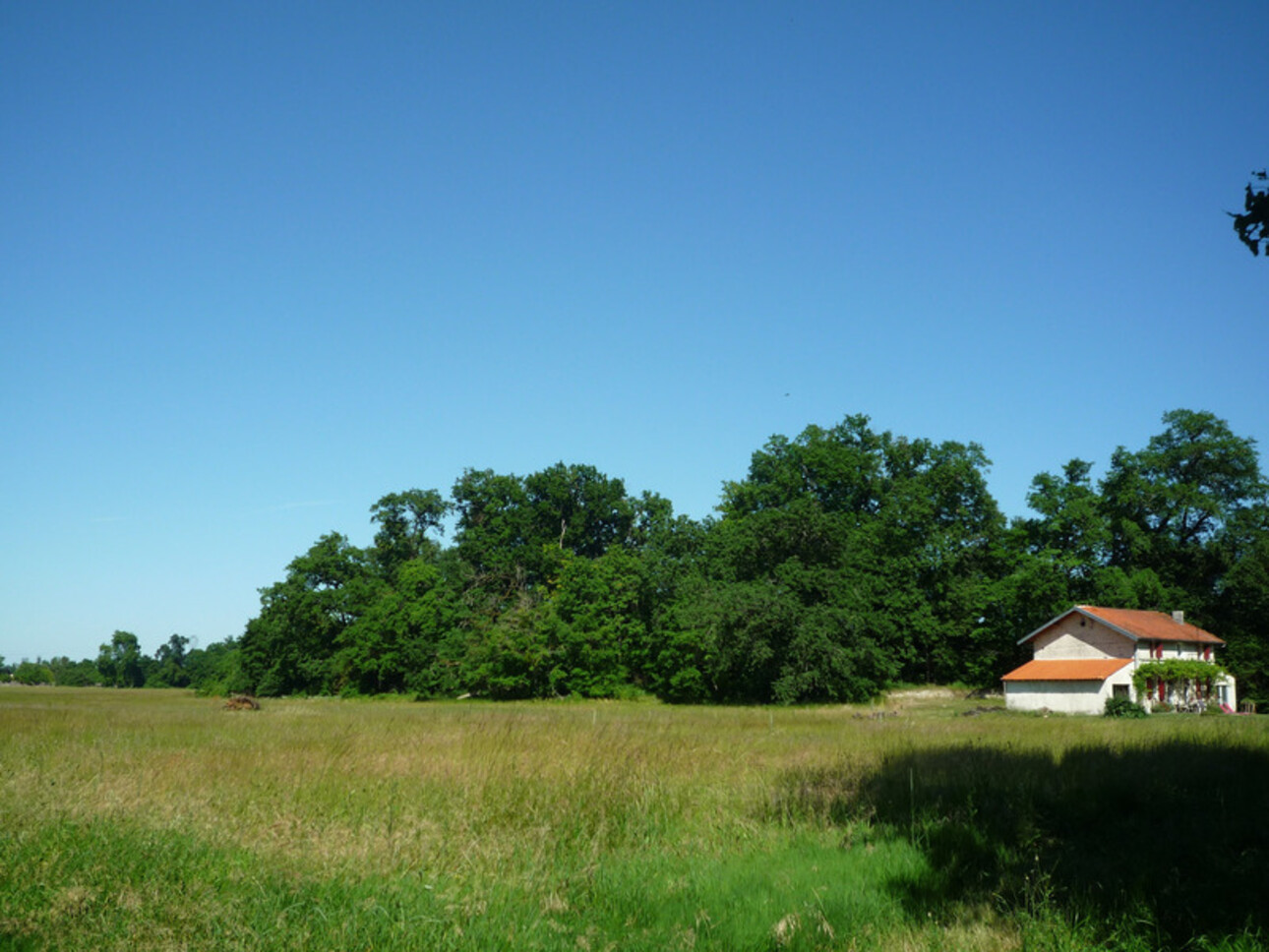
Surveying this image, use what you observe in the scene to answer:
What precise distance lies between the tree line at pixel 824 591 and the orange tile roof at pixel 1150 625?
4.70m

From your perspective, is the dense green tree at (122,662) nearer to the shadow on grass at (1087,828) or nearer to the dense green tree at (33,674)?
the dense green tree at (33,674)

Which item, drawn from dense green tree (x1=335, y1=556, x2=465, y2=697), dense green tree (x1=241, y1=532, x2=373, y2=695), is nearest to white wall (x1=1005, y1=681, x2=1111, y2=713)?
dense green tree (x1=335, y1=556, x2=465, y2=697)

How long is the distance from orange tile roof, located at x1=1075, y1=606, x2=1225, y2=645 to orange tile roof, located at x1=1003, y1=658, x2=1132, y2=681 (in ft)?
5.99

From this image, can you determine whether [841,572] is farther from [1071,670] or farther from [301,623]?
[301,623]

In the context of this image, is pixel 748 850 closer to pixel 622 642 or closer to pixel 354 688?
pixel 622 642

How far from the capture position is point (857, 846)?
8352 millimetres

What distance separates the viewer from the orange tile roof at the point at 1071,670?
47406 millimetres

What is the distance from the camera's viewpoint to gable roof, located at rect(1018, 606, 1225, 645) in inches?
1905

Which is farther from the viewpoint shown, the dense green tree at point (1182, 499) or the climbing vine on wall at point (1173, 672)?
the dense green tree at point (1182, 499)

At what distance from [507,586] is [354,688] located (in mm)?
16665

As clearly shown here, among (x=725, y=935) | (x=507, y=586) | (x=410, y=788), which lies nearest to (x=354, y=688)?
(x=507, y=586)

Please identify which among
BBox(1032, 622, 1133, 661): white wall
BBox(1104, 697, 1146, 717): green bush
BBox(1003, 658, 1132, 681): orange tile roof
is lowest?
BBox(1104, 697, 1146, 717): green bush

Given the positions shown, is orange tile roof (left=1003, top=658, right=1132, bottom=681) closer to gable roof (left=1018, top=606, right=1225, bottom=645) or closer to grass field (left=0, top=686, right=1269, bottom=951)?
gable roof (left=1018, top=606, right=1225, bottom=645)

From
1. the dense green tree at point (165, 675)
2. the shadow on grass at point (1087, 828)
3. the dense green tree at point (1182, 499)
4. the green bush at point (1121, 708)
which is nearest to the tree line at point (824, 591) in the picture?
the dense green tree at point (1182, 499)
